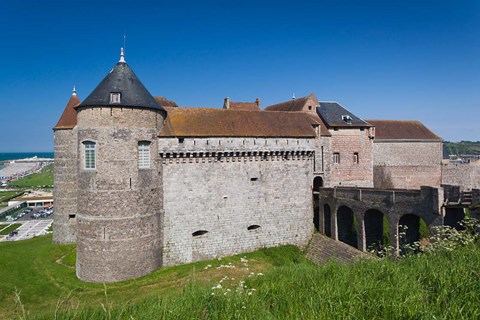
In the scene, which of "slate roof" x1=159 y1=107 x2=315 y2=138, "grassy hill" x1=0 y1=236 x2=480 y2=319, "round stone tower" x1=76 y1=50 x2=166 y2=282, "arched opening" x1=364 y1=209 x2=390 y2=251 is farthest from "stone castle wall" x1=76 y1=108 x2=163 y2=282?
"arched opening" x1=364 y1=209 x2=390 y2=251

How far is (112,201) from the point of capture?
17.9 metres

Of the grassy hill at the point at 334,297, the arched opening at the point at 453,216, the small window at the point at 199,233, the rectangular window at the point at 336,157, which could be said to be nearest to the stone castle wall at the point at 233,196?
the small window at the point at 199,233

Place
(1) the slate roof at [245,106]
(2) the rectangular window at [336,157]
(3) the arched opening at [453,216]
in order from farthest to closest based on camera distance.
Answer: (1) the slate roof at [245,106] → (2) the rectangular window at [336,157] → (3) the arched opening at [453,216]

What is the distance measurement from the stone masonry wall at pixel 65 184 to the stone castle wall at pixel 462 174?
36.4 m

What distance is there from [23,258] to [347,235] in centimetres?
2254

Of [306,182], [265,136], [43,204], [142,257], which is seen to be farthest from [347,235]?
[43,204]

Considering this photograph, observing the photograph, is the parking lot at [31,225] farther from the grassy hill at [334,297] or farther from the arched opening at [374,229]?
the grassy hill at [334,297]

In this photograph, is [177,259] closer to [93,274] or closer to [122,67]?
[93,274]

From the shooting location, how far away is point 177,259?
20.1 metres

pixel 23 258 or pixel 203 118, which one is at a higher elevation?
pixel 203 118

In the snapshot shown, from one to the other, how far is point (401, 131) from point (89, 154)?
32.8 meters

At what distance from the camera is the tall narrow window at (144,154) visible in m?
18.8

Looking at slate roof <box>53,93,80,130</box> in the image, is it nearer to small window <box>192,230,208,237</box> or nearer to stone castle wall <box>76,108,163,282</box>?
stone castle wall <box>76,108,163,282</box>

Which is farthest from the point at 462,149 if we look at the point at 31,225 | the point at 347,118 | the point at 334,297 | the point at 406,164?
the point at 334,297
